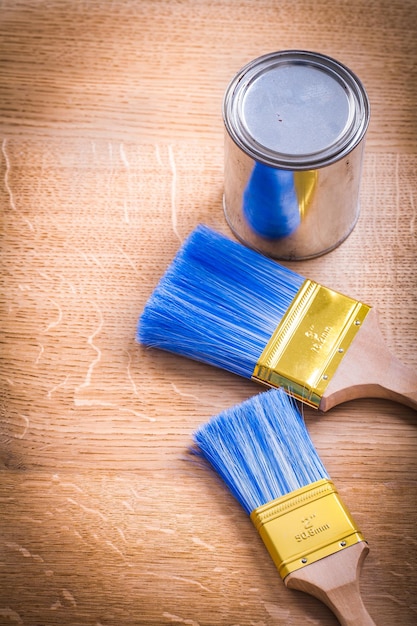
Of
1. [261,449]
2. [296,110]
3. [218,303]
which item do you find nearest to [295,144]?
[296,110]

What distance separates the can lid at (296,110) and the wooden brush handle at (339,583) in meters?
0.46

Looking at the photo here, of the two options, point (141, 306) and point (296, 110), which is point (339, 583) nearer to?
point (141, 306)

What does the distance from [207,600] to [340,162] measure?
1.79ft

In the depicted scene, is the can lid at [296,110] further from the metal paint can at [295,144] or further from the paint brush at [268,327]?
the paint brush at [268,327]

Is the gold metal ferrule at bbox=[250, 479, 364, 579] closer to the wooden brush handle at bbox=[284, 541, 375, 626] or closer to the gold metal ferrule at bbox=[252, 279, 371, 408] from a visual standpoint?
the wooden brush handle at bbox=[284, 541, 375, 626]

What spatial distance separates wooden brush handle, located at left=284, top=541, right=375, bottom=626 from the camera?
2.80ft

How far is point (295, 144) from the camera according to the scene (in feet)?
3.13

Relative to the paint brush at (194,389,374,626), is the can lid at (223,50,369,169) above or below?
above

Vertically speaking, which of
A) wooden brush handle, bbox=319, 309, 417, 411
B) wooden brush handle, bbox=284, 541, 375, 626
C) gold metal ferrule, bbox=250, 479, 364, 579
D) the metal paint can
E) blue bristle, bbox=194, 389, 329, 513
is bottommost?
wooden brush handle, bbox=284, 541, 375, 626

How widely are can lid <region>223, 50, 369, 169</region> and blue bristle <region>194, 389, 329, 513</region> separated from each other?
0.97 feet

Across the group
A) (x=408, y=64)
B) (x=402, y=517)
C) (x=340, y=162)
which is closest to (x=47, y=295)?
(x=340, y=162)

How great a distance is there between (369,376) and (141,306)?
0.33 metres

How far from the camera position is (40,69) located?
124cm

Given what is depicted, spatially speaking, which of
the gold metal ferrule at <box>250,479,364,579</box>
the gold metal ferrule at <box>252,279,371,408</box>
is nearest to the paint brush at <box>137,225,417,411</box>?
the gold metal ferrule at <box>252,279,371,408</box>
